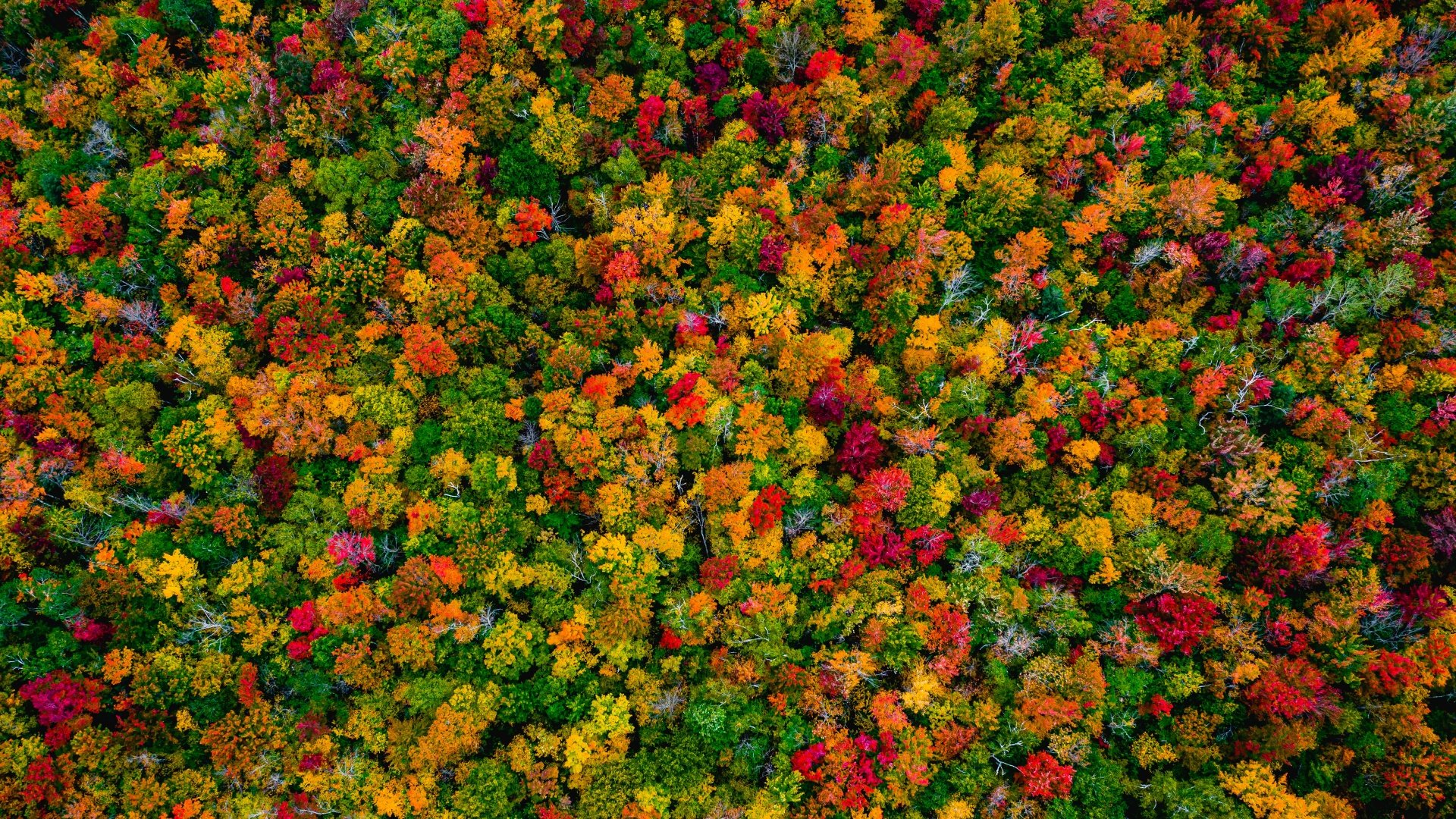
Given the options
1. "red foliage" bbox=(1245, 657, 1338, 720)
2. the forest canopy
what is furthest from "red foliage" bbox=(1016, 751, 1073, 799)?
"red foliage" bbox=(1245, 657, 1338, 720)

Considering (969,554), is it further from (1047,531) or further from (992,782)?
(992,782)

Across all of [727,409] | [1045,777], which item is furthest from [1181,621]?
[727,409]

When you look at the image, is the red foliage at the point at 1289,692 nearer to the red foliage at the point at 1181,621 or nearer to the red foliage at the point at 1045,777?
the red foliage at the point at 1181,621

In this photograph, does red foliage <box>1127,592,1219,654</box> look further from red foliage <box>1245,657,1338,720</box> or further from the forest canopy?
red foliage <box>1245,657,1338,720</box>

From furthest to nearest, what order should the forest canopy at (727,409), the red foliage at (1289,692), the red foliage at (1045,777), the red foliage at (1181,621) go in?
the red foliage at (1181,621), the red foliage at (1289,692), the forest canopy at (727,409), the red foliage at (1045,777)

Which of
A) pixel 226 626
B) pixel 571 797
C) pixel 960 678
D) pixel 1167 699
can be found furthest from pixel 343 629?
pixel 1167 699

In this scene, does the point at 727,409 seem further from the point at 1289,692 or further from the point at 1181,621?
the point at 1289,692

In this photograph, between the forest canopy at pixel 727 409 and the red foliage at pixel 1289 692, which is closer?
the forest canopy at pixel 727 409

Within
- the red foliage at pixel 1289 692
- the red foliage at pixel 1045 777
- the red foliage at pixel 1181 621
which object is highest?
the red foliage at pixel 1181 621

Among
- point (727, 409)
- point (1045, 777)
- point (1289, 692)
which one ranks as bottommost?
point (1045, 777)

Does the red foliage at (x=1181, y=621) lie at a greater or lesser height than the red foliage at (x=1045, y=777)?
greater

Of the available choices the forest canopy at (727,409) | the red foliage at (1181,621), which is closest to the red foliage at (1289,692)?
the forest canopy at (727,409)
